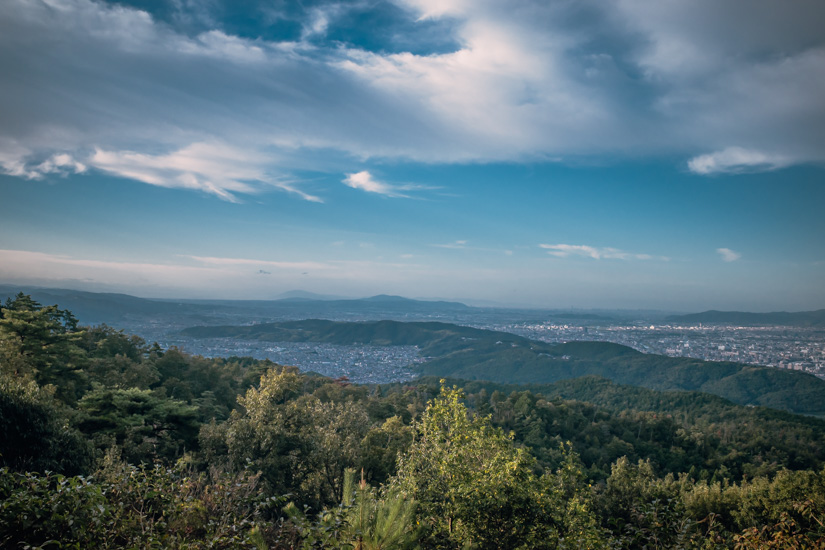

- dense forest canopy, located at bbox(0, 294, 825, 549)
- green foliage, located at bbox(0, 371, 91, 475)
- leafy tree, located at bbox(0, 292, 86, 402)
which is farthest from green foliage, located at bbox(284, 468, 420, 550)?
leafy tree, located at bbox(0, 292, 86, 402)

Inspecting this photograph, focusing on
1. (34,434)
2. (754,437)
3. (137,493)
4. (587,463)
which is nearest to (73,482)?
(137,493)

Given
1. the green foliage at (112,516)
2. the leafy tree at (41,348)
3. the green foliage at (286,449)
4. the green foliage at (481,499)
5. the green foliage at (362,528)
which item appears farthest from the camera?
the leafy tree at (41,348)

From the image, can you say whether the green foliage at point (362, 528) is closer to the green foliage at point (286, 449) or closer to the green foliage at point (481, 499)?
the green foliage at point (481, 499)

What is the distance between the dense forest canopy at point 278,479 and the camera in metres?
5.81

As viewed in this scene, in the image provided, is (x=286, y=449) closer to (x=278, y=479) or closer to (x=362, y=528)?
(x=278, y=479)

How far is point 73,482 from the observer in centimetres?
541

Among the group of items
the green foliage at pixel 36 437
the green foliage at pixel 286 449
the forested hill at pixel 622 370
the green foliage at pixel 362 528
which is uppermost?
the green foliage at pixel 362 528

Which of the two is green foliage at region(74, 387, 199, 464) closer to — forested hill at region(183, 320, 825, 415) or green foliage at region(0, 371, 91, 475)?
green foliage at region(0, 371, 91, 475)

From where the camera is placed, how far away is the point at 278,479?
17281mm

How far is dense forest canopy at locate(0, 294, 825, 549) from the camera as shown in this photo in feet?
19.1

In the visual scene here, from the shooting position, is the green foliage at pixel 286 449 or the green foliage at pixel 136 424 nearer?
the green foliage at pixel 286 449

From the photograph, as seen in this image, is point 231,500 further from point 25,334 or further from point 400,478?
point 25,334

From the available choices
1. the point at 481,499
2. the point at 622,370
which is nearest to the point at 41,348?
the point at 481,499

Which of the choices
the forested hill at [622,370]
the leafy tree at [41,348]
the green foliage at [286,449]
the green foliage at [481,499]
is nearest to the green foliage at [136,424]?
the green foliage at [286,449]
